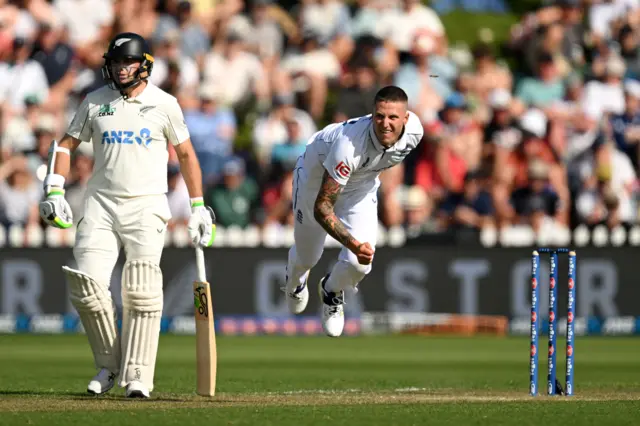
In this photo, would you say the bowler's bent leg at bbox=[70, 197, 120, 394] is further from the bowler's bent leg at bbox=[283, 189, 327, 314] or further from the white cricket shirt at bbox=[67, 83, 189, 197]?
the bowler's bent leg at bbox=[283, 189, 327, 314]

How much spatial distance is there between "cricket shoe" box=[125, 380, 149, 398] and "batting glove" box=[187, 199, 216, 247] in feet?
3.05

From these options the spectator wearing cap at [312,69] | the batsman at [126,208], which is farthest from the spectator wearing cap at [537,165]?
the batsman at [126,208]

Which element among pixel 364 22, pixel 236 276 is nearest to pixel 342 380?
pixel 236 276

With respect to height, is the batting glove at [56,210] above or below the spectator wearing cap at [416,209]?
below

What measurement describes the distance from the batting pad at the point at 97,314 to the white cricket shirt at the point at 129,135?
1.87ft

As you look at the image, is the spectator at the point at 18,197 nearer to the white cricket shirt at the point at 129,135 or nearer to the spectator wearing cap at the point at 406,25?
the spectator wearing cap at the point at 406,25

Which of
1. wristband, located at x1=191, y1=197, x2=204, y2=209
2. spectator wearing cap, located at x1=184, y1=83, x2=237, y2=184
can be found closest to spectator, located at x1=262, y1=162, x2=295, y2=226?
spectator wearing cap, located at x1=184, y1=83, x2=237, y2=184

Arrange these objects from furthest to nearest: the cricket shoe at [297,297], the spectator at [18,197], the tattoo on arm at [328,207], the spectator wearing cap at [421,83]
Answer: the spectator wearing cap at [421,83] < the spectator at [18,197] < the cricket shoe at [297,297] < the tattoo on arm at [328,207]

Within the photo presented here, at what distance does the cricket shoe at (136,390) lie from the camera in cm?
834

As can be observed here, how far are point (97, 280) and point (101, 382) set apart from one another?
0.66 metres

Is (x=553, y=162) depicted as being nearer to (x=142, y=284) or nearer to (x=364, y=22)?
(x=364, y=22)

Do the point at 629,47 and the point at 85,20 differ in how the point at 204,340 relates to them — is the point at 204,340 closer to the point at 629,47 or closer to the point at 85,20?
the point at 85,20

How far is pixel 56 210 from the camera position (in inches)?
330

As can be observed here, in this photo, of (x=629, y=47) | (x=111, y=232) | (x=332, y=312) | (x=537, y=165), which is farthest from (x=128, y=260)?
(x=629, y=47)
